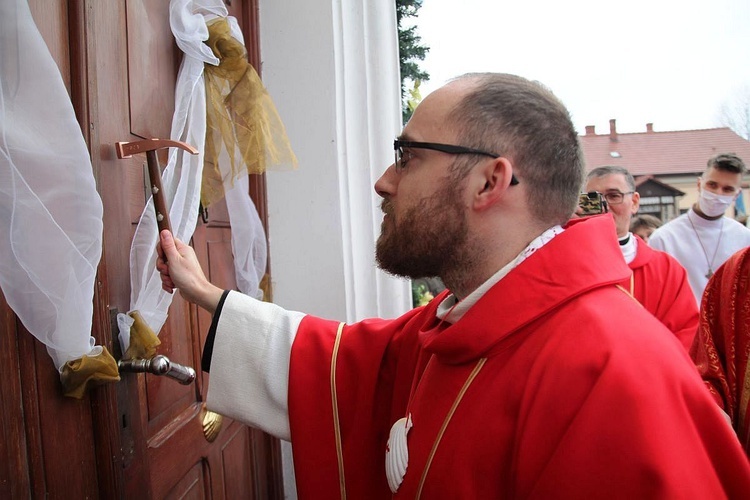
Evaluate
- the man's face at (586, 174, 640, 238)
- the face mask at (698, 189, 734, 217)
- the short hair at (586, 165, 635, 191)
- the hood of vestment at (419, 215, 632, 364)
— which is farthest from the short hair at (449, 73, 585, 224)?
the face mask at (698, 189, 734, 217)

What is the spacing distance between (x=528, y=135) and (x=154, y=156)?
0.83 metres

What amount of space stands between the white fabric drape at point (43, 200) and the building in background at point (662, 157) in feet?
49.2

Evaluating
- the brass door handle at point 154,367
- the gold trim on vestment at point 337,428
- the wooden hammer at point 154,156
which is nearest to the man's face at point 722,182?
the gold trim on vestment at point 337,428

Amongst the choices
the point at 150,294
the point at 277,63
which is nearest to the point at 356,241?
the point at 277,63

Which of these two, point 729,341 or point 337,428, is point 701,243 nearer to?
point 729,341

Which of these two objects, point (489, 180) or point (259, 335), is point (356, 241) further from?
point (489, 180)

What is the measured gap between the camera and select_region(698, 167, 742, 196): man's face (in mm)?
3725

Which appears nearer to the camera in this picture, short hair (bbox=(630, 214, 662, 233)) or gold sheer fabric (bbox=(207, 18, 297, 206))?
gold sheer fabric (bbox=(207, 18, 297, 206))

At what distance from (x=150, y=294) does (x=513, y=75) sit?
97 centimetres

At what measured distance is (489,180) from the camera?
1248 mm

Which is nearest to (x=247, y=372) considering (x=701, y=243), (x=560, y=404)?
(x=560, y=404)

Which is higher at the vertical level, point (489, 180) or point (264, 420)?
point (489, 180)

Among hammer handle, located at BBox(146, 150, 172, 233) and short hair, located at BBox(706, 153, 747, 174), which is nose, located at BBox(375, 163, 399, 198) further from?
short hair, located at BBox(706, 153, 747, 174)

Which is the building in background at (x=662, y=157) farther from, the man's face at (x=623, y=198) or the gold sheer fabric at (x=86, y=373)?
the gold sheer fabric at (x=86, y=373)
